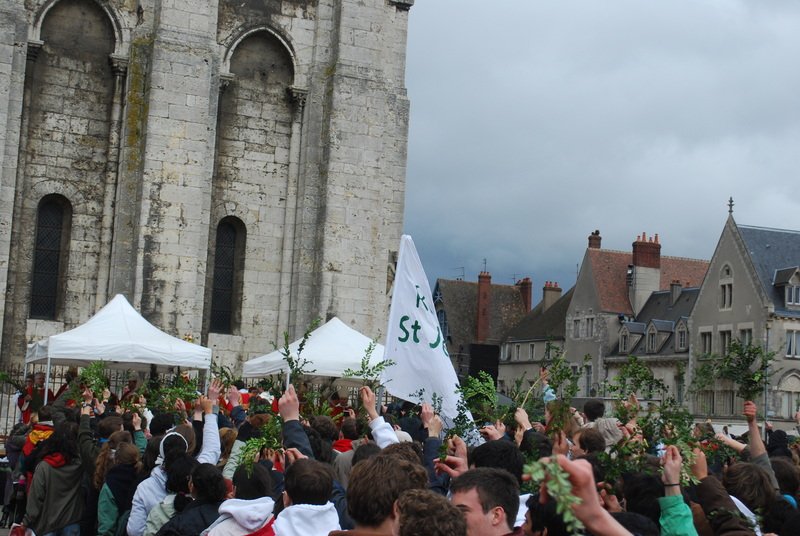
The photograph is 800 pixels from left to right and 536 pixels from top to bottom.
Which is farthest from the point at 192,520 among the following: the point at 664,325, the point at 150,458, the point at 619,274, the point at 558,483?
the point at 619,274

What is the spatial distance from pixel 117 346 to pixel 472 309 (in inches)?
2229

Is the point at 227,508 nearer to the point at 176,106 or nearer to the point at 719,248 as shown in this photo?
the point at 176,106

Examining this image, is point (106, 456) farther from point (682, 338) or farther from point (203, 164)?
point (682, 338)

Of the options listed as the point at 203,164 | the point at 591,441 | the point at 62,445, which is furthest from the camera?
the point at 203,164


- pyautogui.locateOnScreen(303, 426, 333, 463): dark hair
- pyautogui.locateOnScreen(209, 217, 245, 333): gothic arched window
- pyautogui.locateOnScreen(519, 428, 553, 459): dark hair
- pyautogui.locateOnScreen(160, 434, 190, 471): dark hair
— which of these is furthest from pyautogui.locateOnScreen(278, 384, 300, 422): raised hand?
pyautogui.locateOnScreen(209, 217, 245, 333): gothic arched window

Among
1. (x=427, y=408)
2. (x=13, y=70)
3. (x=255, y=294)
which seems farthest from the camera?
(x=255, y=294)

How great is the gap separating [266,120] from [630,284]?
39.9 m

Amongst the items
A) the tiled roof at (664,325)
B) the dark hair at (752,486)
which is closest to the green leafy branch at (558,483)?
the dark hair at (752,486)

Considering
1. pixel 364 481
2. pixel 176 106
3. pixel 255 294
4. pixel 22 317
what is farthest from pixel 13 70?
pixel 364 481

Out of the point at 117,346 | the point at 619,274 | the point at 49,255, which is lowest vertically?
the point at 117,346

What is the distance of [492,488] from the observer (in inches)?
178

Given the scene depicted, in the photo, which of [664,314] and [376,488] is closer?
[376,488]

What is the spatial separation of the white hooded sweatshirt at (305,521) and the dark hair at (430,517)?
1520 millimetres

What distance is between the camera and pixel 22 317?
71.8 feet
